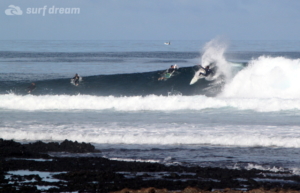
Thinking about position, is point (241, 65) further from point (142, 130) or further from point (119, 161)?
point (119, 161)

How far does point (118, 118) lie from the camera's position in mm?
16453

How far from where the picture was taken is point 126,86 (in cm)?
2527

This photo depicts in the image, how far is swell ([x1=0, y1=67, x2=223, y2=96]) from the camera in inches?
943

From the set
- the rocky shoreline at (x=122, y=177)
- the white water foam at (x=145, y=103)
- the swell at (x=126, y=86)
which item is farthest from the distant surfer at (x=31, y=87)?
the rocky shoreline at (x=122, y=177)

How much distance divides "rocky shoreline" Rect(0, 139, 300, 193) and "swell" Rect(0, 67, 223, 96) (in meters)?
14.3

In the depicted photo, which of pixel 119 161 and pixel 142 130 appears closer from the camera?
pixel 119 161

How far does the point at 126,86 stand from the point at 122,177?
680 inches

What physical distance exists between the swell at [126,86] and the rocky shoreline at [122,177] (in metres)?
14.3

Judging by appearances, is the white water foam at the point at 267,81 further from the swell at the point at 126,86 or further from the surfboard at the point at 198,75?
the surfboard at the point at 198,75

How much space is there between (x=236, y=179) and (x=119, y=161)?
2.62m

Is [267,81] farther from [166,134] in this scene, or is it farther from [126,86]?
[166,134]

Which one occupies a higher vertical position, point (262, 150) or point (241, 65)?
point (241, 65)

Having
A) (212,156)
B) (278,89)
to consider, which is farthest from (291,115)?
(212,156)

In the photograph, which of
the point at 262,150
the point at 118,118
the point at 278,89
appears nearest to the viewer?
the point at 262,150
